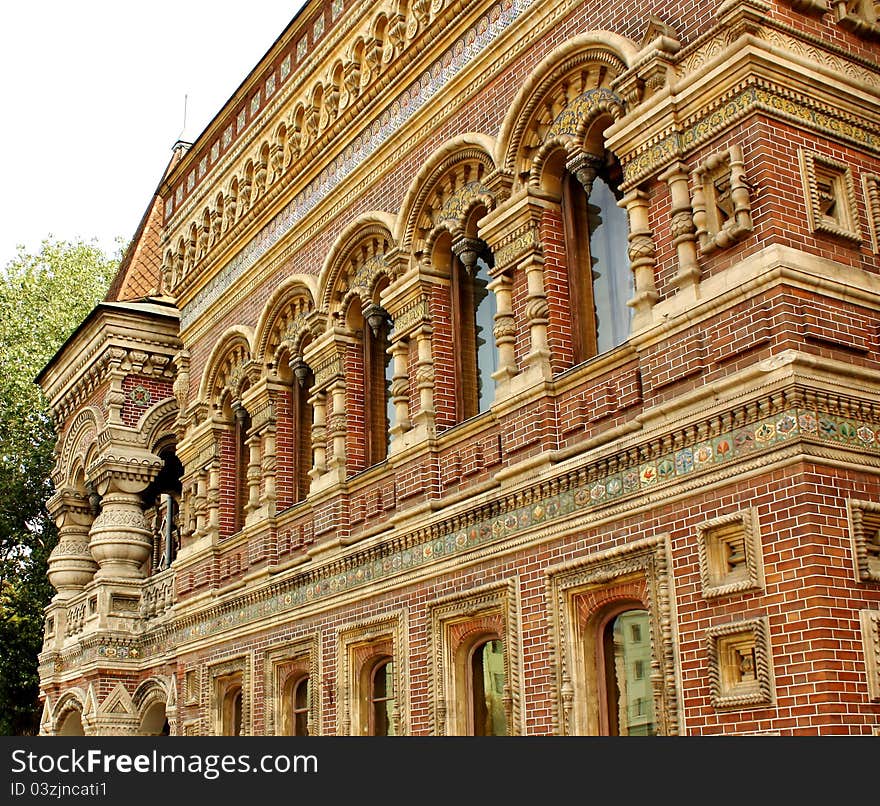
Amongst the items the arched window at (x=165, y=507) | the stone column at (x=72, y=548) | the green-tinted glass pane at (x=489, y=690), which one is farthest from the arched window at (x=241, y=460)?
the green-tinted glass pane at (x=489, y=690)

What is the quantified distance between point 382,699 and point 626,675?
13.2 feet

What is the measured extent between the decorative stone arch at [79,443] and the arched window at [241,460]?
3754 mm

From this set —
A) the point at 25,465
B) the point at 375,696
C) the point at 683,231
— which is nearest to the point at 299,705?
the point at 375,696

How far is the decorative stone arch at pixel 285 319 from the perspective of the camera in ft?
52.9

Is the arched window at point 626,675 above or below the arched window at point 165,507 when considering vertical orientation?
below

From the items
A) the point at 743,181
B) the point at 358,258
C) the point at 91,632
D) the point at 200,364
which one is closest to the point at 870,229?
the point at 743,181

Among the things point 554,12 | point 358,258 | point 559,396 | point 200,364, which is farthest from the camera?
point 200,364

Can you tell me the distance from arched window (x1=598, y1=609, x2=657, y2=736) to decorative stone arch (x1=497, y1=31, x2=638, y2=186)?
433 cm

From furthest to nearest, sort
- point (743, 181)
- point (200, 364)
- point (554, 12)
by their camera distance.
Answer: point (200, 364) < point (554, 12) < point (743, 181)

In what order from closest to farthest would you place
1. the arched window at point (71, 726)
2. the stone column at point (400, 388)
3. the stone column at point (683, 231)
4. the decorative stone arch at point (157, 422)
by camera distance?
the stone column at point (683, 231), the stone column at point (400, 388), the decorative stone arch at point (157, 422), the arched window at point (71, 726)

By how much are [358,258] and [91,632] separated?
28.2 ft

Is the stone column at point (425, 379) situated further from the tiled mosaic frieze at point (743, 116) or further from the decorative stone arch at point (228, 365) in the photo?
the decorative stone arch at point (228, 365)

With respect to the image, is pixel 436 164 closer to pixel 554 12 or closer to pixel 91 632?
pixel 554 12
